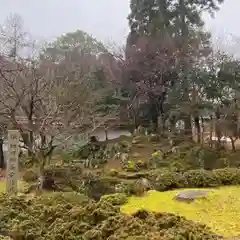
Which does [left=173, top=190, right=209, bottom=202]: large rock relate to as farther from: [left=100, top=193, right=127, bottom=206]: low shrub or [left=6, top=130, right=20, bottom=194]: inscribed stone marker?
[left=6, top=130, right=20, bottom=194]: inscribed stone marker

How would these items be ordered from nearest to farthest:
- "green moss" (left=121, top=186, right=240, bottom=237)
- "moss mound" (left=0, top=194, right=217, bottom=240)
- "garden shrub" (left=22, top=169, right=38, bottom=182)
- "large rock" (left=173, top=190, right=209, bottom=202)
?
"moss mound" (left=0, top=194, right=217, bottom=240) → "green moss" (left=121, top=186, right=240, bottom=237) → "large rock" (left=173, top=190, right=209, bottom=202) → "garden shrub" (left=22, top=169, right=38, bottom=182)

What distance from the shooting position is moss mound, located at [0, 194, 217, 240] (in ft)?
14.3

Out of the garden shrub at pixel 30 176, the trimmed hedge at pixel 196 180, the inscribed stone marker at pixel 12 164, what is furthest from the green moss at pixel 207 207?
the garden shrub at pixel 30 176

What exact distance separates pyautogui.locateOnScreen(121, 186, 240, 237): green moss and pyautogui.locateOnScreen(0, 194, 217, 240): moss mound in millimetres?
1419

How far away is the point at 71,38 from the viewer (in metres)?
29.3

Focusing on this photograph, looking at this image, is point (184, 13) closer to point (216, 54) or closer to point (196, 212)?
point (216, 54)

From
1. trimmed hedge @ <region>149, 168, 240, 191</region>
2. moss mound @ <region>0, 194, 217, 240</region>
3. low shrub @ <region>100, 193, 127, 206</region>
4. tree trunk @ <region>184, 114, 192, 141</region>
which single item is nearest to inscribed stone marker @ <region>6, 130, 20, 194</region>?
low shrub @ <region>100, 193, 127, 206</region>

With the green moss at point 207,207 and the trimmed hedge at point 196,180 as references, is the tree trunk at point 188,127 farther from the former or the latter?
the green moss at point 207,207

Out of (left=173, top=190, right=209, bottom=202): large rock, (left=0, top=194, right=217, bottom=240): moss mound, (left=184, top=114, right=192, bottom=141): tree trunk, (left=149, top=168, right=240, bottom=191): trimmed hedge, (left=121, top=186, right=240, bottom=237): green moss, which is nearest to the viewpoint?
(left=0, top=194, right=217, bottom=240): moss mound

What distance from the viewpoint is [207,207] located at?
7.71m

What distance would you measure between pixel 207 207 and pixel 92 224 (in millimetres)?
3471

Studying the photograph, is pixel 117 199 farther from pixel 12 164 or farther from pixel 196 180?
pixel 196 180

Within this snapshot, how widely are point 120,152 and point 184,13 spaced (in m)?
7.69

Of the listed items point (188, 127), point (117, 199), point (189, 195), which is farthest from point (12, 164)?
point (188, 127)
